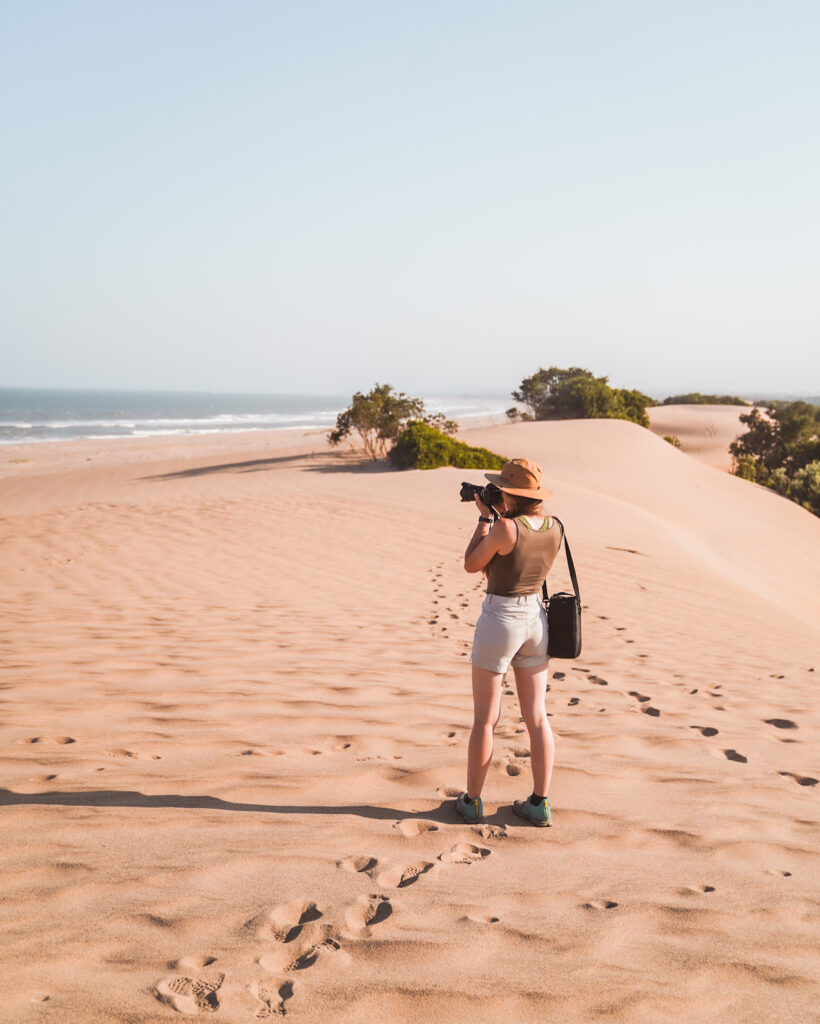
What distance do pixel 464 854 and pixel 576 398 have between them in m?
35.5

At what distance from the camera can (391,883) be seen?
2730 millimetres

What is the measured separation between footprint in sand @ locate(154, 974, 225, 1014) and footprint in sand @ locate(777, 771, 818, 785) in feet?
10.4

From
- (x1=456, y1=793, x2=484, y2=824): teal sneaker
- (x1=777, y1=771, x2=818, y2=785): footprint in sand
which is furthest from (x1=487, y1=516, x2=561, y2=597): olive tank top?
(x1=777, y1=771, x2=818, y2=785): footprint in sand

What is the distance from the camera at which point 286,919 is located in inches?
96.8

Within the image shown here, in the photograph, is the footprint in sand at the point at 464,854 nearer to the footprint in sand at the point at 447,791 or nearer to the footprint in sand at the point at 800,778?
the footprint in sand at the point at 447,791

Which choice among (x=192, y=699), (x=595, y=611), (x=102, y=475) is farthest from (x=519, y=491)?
(x=102, y=475)

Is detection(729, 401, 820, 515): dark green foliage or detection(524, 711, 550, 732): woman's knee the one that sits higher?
detection(729, 401, 820, 515): dark green foliage

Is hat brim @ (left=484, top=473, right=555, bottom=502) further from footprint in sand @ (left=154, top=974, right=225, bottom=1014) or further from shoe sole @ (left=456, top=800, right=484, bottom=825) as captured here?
footprint in sand @ (left=154, top=974, right=225, bottom=1014)

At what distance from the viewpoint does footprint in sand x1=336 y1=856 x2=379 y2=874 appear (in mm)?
2820

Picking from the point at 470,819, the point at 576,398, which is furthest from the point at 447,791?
the point at 576,398

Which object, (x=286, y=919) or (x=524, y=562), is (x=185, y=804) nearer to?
(x=286, y=919)

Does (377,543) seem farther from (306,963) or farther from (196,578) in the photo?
(306,963)

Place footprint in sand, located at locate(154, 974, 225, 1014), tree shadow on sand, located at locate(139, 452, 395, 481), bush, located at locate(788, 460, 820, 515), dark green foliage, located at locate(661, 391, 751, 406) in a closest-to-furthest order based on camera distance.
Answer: footprint in sand, located at locate(154, 974, 225, 1014)
tree shadow on sand, located at locate(139, 452, 395, 481)
bush, located at locate(788, 460, 820, 515)
dark green foliage, located at locate(661, 391, 751, 406)

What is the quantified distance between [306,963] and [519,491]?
1.88 metres
